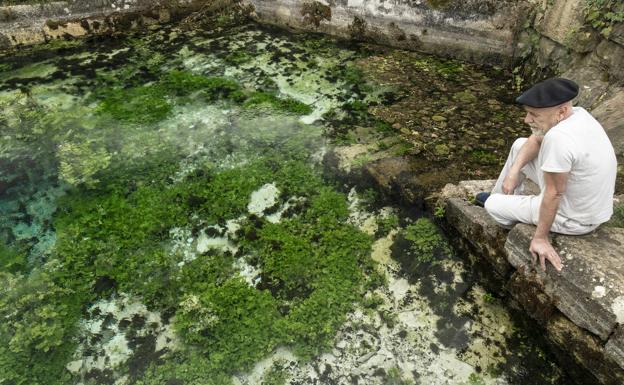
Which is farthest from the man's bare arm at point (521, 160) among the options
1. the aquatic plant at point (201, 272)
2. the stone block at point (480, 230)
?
the aquatic plant at point (201, 272)

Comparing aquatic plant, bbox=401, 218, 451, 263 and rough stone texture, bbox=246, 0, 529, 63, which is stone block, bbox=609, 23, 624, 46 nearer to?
rough stone texture, bbox=246, 0, 529, 63

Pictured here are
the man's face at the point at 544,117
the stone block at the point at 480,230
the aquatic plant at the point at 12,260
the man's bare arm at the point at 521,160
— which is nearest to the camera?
the man's face at the point at 544,117

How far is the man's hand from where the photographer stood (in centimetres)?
416

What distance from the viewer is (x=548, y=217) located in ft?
13.0

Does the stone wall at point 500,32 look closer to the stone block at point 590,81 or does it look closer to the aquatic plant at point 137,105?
the stone block at point 590,81

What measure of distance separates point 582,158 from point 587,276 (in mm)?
1197

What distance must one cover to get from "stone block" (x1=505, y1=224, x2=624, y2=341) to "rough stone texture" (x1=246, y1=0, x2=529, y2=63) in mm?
6299

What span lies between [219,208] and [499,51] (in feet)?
23.8

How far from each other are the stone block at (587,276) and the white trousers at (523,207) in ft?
0.38

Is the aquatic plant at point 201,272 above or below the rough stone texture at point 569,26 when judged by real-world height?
below

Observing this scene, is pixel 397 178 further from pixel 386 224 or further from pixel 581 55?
pixel 581 55

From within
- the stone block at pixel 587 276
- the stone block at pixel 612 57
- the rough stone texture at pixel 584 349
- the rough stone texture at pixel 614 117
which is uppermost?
the stone block at pixel 612 57

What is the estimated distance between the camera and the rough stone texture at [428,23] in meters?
9.22

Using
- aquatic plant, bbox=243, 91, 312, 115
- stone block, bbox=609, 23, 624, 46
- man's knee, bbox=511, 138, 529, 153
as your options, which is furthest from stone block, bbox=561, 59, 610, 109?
aquatic plant, bbox=243, 91, 312, 115
